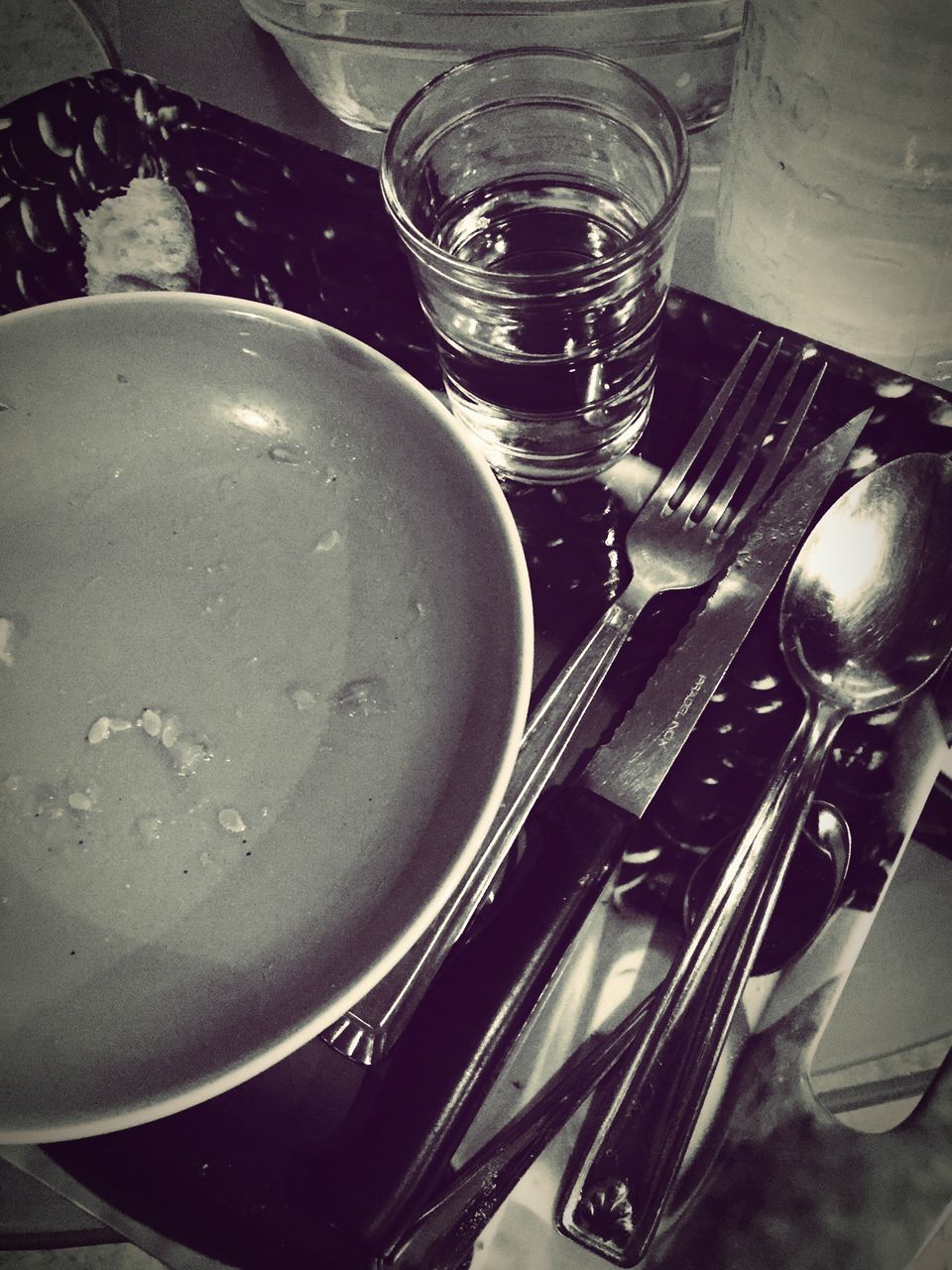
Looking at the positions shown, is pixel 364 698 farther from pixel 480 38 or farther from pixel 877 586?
pixel 480 38

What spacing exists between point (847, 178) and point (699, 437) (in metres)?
0.10

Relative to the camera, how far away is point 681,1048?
278mm

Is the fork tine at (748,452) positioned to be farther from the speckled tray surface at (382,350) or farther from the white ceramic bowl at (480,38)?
the white ceramic bowl at (480,38)

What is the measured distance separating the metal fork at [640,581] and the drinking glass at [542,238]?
1.5 inches

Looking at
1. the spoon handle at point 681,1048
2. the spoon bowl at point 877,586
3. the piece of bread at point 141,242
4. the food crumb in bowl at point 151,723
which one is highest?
the piece of bread at point 141,242

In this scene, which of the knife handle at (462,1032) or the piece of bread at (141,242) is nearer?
the knife handle at (462,1032)

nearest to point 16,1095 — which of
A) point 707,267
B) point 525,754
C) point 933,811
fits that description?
point 525,754

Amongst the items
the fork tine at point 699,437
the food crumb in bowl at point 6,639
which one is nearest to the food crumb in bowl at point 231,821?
the food crumb in bowl at point 6,639

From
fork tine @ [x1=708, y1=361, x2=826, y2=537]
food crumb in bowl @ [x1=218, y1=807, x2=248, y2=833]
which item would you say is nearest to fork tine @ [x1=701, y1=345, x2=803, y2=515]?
fork tine @ [x1=708, y1=361, x2=826, y2=537]

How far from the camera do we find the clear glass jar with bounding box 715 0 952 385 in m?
0.26

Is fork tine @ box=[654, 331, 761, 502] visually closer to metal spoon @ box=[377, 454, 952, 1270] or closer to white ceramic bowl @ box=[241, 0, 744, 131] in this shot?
metal spoon @ box=[377, 454, 952, 1270]

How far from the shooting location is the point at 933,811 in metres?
0.33

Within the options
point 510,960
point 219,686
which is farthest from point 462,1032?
point 219,686

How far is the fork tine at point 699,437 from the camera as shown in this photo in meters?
0.35
